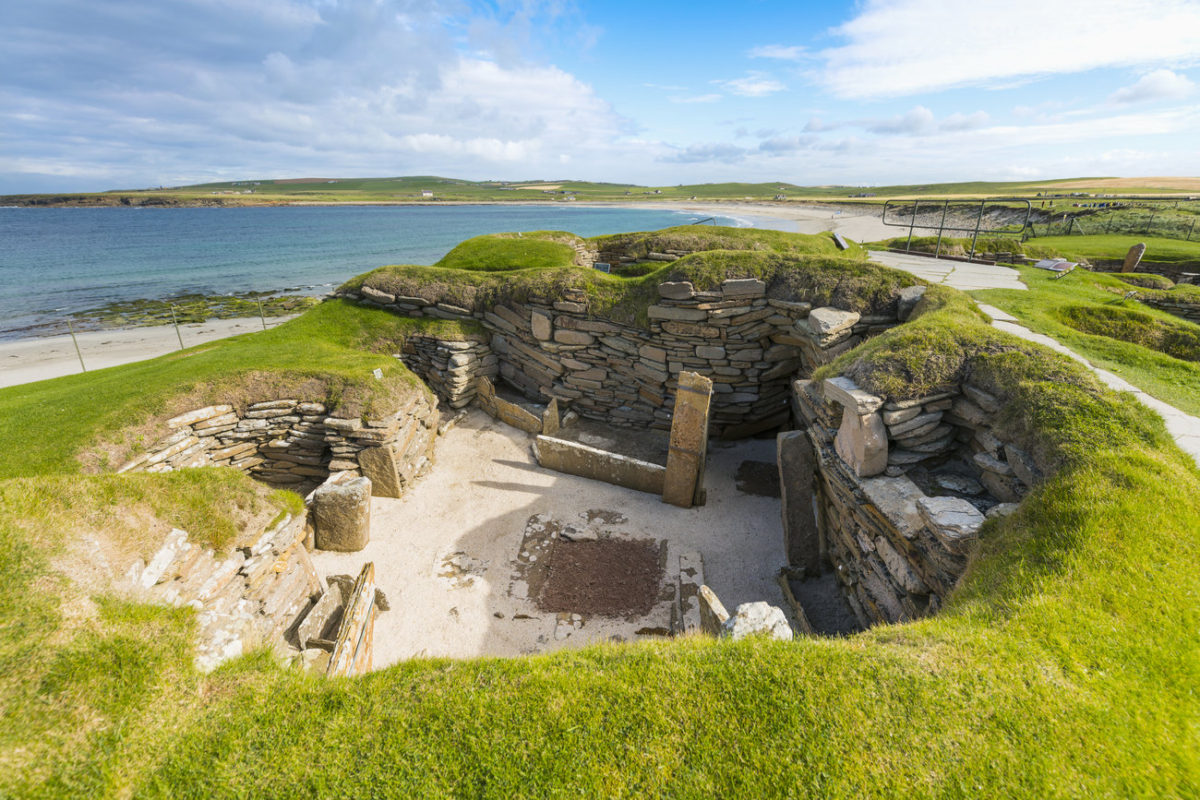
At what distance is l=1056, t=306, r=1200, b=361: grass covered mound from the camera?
25.4 feet

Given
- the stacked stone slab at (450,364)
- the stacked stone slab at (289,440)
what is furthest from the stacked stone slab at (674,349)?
the stacked stone slab at (289,440)

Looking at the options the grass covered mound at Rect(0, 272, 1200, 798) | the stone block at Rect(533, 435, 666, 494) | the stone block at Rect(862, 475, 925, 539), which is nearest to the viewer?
the grass covered mound at Rect(0, 272, 1200, 798)

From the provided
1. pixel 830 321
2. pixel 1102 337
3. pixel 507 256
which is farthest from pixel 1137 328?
pixel 507 256

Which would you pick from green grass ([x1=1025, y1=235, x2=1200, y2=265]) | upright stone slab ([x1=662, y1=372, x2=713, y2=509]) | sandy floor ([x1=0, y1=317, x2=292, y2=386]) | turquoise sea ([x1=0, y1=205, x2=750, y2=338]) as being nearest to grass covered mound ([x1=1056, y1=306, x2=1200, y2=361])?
upright stone slab ([x1=662, y1=372, x2=713, y2=509])

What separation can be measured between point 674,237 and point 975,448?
13.1 meters

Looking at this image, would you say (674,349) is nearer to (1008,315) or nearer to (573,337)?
(573,337)

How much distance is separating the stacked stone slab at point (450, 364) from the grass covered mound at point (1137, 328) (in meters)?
12.4

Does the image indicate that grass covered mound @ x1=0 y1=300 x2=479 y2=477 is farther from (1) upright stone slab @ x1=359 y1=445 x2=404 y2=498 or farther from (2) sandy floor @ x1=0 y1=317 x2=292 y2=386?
(2) sandy floor @ x1=0 y1=317 x2=292 y2=386

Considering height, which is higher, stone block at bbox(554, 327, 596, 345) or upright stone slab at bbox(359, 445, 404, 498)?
stone block at bbox(554, 327, 596, 345)

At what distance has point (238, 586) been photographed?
5473 mm

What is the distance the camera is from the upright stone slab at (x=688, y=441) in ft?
28.5

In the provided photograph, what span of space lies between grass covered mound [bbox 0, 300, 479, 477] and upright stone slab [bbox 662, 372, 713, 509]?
18.8ft

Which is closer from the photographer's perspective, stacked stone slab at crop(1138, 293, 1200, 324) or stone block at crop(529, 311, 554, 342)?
stacked stone slab at crop(1138, 293, 1200, 324)

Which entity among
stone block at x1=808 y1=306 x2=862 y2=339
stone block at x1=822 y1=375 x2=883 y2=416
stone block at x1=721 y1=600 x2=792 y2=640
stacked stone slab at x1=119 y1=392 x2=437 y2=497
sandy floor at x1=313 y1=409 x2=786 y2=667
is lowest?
sandy floor at x1=313 y1=409 x2=786 y2=667
